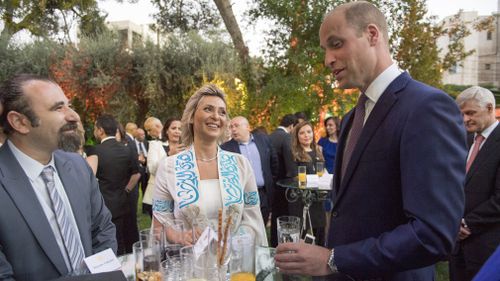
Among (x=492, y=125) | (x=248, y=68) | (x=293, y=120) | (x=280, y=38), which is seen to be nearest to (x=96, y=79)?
(x=248, y=68)

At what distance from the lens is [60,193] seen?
1.89 m

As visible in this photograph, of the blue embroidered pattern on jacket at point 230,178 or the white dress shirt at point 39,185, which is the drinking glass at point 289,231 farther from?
the white dress shirt at point 39,185

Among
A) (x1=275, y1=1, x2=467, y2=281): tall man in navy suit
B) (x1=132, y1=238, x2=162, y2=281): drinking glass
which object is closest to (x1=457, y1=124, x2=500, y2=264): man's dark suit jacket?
(x1=275, y1=1, x2=467, y2=281): tall man in navy suit

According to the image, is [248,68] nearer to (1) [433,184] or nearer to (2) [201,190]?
(2) [201,190]

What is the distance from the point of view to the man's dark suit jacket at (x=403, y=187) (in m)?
1.15

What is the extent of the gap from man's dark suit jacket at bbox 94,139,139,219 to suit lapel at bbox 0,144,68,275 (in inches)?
114

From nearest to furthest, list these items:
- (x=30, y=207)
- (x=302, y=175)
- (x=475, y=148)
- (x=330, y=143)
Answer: (x=30, y=207)
(x=475, y=148)
(x=302, y=175)
(x=330, y=143)

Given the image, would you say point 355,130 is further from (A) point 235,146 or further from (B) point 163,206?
(A) point 235,146

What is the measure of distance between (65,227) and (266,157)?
3.86 m

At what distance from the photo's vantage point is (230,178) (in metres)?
A: 2.63

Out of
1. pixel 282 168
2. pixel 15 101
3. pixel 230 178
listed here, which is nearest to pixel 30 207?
pixel 15 101

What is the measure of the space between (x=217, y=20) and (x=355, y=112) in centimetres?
1386

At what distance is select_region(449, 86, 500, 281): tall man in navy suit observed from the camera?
2723 millimetres

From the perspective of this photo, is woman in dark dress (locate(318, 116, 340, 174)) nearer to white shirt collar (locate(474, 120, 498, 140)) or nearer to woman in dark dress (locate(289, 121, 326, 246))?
woman in dark dress (locate(289, 121, 326, 246))
